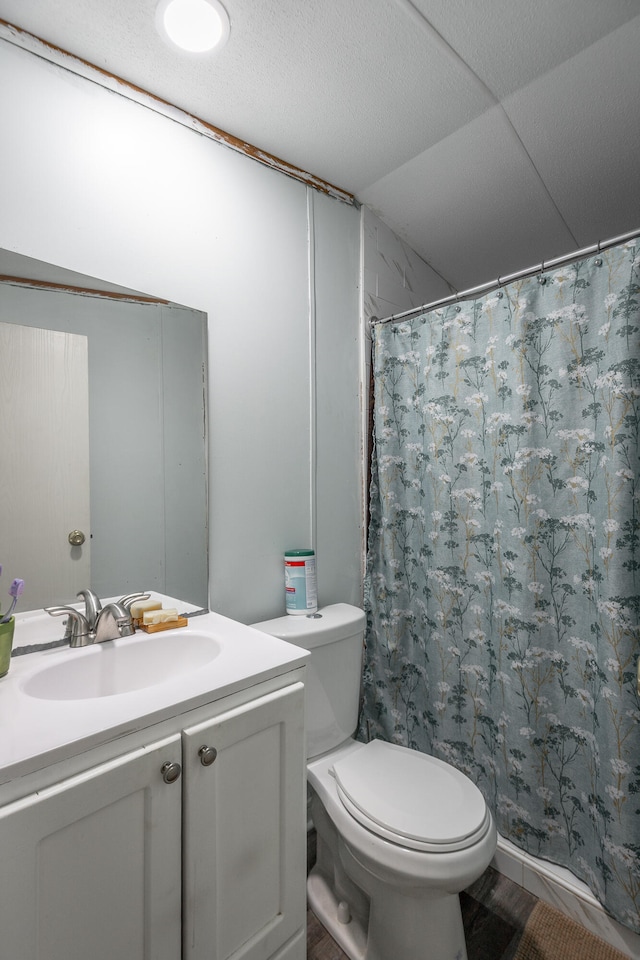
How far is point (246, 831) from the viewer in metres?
0.93

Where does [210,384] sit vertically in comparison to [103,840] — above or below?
above

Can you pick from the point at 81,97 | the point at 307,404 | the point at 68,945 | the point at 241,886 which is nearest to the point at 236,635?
the point at 241,886

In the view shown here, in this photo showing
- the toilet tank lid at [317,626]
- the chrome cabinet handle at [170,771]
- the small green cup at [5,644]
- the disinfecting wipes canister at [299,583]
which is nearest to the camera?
the chrome cabinet handle at [170,771]

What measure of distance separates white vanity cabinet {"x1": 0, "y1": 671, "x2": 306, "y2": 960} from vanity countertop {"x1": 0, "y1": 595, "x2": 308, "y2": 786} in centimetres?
3

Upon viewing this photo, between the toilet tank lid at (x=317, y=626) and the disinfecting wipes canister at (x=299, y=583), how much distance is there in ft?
0.10

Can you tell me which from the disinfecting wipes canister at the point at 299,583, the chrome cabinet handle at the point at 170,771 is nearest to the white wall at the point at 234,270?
the disinfecting wipes canister at the point at 299,583

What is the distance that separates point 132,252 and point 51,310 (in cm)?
28

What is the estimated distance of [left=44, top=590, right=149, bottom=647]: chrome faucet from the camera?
1.10 metres

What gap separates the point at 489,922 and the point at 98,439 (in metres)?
1.68

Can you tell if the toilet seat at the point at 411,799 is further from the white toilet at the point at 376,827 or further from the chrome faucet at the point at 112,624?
the chrome faucet at the point at 112,624

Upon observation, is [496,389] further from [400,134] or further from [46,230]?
[46,230]

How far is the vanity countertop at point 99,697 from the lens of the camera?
0.71 m

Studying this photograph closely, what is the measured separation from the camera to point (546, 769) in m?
1.38

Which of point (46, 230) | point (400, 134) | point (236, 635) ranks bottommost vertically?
point (236, 635)
